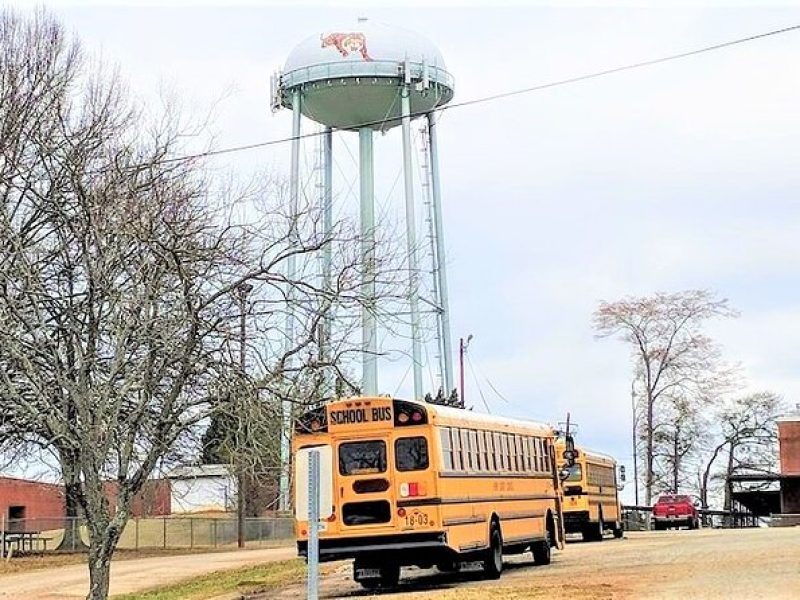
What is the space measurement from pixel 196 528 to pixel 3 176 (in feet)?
96.6

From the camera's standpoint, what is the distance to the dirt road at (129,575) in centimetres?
2961

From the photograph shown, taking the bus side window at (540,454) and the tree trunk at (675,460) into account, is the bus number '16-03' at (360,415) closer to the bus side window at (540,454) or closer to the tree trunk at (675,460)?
the bus side window at (540,454)

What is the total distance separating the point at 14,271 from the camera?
20391 mm

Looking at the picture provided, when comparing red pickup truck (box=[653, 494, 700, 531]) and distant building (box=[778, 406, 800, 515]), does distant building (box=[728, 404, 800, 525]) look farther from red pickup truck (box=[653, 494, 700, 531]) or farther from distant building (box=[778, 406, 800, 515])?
red pickup truck (box=[653, 494, 700, 531])

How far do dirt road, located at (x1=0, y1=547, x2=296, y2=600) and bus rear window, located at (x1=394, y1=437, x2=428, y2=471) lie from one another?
8976 mm

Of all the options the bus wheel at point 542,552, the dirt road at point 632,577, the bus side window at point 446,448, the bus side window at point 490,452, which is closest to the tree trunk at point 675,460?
the dirt road at point 632,577

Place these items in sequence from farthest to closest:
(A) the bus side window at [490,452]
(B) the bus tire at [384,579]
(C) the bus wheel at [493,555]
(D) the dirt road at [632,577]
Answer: (A) the bus side window at [490,452] → (C) the bus wheel at [493,555] → (B) the bus tire at [384,579] → (D) the dirt road at [632,577]

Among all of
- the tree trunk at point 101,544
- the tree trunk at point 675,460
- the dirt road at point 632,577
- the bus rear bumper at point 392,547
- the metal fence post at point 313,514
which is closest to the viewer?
the metal fence post at point 313,514

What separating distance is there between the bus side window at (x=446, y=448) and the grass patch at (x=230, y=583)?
5.59 metres

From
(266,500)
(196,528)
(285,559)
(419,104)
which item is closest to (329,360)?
(285,559)

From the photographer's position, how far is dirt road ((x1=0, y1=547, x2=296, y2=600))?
2961cm

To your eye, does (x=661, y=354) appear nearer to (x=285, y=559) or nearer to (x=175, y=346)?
(x=285, y=559)

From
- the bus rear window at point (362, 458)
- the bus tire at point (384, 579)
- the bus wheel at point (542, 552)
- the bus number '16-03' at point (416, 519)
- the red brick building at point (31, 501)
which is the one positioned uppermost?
the red brick building at point (31, 501)

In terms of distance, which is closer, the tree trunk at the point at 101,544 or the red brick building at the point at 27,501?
the tree trunk at the point at 101,544
